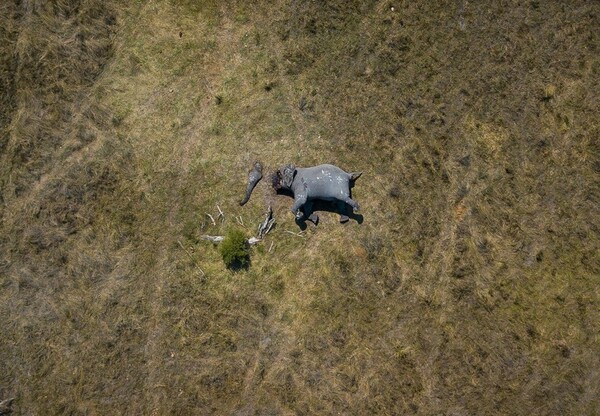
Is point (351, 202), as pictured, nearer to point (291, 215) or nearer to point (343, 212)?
point (343, 212)

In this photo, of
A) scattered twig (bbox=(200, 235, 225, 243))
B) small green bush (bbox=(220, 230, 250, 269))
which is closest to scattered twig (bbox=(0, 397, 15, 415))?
scattered twig (bbox=(200, 235, 225, 243))

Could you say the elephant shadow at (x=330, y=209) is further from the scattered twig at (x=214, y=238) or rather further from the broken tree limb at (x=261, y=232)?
the scattered twig at (x=214, y=238)

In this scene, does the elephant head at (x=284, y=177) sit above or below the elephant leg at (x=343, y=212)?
above

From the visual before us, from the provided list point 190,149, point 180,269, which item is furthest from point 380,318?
point 190,149

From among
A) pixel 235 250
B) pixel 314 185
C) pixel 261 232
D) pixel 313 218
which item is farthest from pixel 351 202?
pixel 235 250

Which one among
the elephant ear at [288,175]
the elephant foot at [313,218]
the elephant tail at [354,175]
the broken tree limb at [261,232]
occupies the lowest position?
the broken tree limb at [261,232]

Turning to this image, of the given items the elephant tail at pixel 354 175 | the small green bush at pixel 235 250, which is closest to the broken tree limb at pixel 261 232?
the small green bush at pixel 235 250

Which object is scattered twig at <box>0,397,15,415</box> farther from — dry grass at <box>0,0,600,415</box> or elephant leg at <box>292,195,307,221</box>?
elephant leg at <box>292,195,307,221</box>
